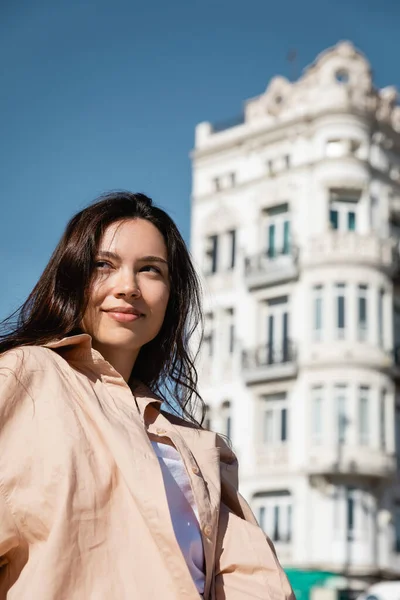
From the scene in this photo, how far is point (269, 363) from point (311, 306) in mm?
1978

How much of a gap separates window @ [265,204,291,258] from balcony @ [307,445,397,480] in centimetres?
601

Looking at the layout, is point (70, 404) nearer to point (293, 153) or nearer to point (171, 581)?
point (171, 581)

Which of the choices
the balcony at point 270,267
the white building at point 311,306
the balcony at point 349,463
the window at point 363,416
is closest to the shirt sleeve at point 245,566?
the white building at point 311,306

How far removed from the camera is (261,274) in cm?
2677

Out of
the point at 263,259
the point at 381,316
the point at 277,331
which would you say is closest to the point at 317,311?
the point at 277,331

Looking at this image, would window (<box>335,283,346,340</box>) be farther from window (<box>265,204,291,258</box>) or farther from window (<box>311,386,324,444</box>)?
window (<box>265,204,291,258</box>)

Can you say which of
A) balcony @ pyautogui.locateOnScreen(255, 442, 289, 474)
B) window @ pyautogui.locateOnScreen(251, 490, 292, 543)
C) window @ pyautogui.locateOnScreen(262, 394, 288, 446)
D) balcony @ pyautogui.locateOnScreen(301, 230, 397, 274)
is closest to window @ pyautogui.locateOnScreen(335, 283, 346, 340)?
balcony @ pyautogui.locateOnScreen(301, 230, 397, 274)

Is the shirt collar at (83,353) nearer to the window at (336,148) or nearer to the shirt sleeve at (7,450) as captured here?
the shirt sleeve at (7,450)

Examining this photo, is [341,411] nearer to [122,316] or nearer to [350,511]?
[350,511]

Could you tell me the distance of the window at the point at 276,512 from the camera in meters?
24.5

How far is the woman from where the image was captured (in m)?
1.86

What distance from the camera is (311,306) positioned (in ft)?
84.3

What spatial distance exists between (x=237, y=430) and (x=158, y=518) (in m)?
24.3

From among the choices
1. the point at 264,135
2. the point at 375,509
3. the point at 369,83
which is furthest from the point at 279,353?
the point at 369,83
